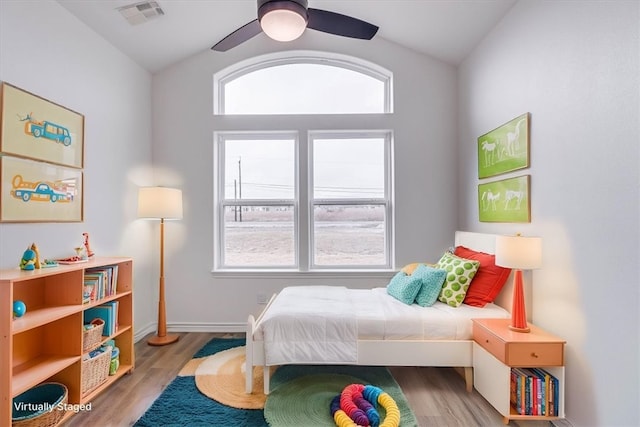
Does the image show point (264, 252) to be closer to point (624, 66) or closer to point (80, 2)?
point (80, 2)

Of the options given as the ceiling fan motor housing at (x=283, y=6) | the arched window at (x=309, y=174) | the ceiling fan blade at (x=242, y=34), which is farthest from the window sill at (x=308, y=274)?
the ceiling fan motor housing at (x=283, y=6)

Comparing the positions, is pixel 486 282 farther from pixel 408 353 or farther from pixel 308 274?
pixel 308 274

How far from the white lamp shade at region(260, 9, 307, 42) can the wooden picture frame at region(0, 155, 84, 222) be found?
1.76 meters

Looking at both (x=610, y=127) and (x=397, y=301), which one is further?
(x=397, y=301)

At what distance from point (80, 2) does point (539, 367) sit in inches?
157

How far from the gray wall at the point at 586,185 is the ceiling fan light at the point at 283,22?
5.13 feet

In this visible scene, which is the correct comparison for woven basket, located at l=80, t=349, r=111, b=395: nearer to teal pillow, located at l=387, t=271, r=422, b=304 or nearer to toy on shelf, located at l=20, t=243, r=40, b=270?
toy on shelf, located at l=20, t=243, r=40, b=270

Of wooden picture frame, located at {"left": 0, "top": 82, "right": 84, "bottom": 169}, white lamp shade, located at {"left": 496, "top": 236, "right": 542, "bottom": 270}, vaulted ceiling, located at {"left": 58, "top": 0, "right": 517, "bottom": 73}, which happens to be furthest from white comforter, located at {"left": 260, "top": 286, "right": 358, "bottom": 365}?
vaulted ceiling, located at {"left": 58, "top": 0, "right": 517, "bottom": 73}

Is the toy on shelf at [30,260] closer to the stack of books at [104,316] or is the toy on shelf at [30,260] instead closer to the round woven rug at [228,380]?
the stack of books at [104,316]

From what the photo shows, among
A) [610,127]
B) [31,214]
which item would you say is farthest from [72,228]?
[610,127]

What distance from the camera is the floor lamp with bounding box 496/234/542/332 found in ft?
6.55

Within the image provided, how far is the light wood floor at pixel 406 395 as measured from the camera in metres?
1.97

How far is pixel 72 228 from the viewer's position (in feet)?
8.03

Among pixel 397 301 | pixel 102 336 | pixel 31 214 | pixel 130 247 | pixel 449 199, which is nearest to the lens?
pixel 31 214
